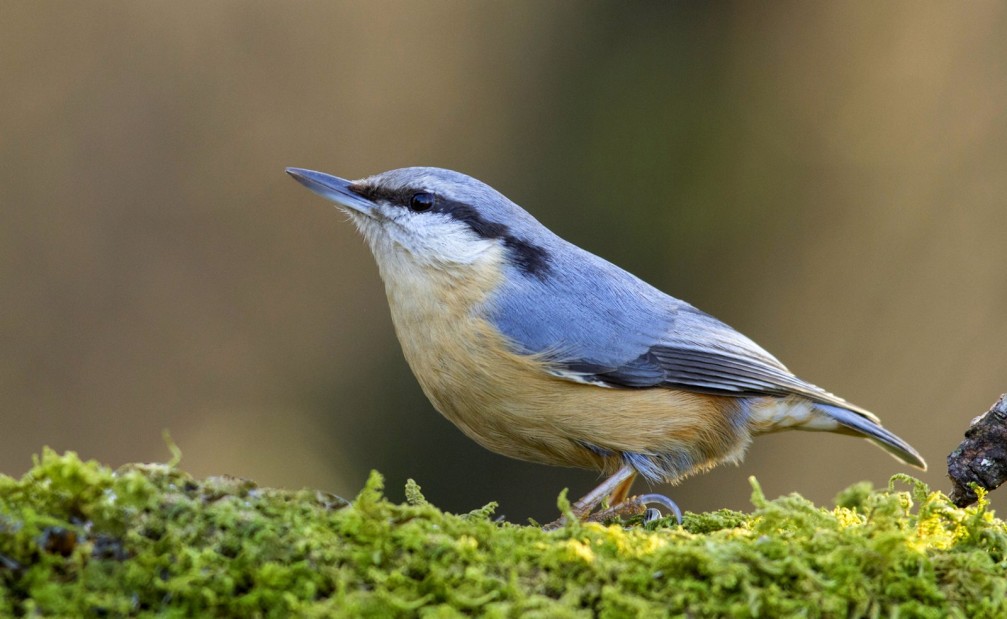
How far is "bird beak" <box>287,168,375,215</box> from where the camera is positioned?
3.78m

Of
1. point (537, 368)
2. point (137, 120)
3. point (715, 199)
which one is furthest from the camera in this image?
point (137, 120)

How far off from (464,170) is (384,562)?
5887 millimetres

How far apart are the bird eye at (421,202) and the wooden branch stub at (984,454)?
2.14 metres

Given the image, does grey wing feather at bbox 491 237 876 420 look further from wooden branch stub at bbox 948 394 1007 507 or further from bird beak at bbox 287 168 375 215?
wooden branch stub at bbox 948 394 1007 507

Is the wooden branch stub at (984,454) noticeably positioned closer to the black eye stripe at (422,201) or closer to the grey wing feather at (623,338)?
the grey wing feather at (623,338)

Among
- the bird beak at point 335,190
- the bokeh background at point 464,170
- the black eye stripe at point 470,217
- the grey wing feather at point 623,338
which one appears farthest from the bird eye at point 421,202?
the bokeh background at point 464,170

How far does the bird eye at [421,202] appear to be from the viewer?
3.78m

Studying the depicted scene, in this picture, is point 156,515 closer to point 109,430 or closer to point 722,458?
point 722,458

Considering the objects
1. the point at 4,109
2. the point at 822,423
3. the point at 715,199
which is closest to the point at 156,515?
the point at 822,423

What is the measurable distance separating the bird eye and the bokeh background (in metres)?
3.24

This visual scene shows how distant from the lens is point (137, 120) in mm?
7383

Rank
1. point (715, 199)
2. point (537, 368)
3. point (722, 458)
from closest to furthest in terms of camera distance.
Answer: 1. point (537, 368)
2. point (722, 458)
3. point (715, 199)

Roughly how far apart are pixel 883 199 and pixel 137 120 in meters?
5.88

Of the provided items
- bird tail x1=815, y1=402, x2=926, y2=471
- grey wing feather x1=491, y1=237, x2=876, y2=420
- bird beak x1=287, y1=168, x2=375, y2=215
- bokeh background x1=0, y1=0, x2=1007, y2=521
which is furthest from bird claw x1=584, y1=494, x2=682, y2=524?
bokeh background x1=0, y1=0, x2=1007, y2=521
